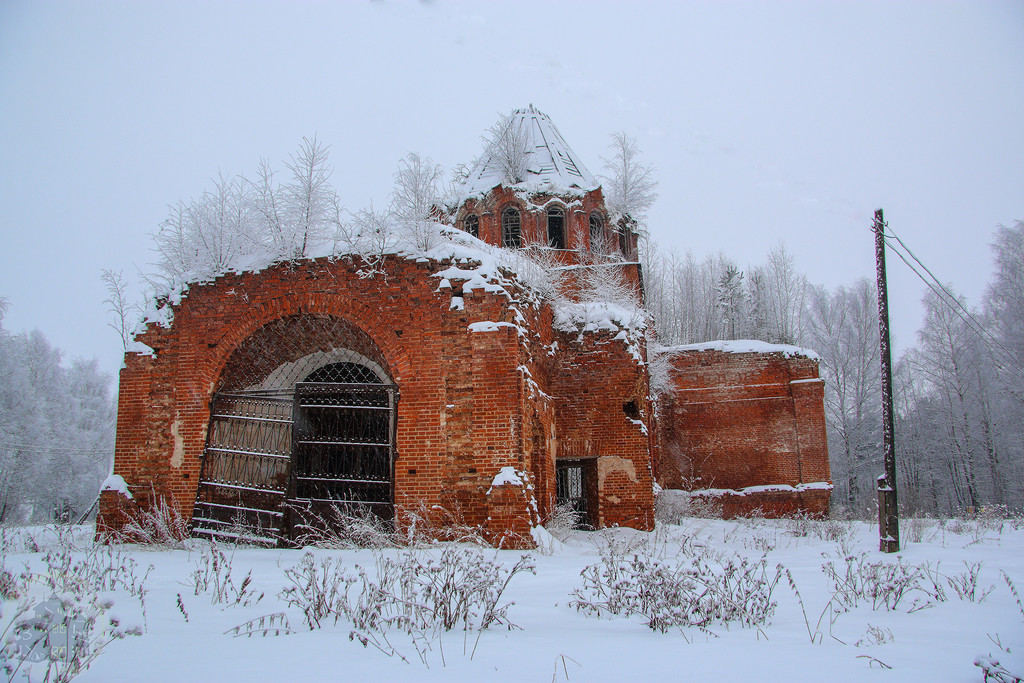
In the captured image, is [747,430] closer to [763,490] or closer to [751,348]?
[763,490]

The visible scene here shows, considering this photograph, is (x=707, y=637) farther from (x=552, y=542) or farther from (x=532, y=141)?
(x=532, y=141)

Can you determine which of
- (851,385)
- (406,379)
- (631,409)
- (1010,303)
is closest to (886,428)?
(631,409)

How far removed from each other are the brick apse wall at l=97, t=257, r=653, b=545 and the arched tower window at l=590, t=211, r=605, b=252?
356 inches

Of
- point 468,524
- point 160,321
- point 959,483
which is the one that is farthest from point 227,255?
point 959,483

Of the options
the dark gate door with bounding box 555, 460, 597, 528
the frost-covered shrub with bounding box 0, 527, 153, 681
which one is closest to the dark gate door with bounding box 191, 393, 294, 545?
the dark gate door with bounding box 555, 460, 597, 528

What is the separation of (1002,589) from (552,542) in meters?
4.53

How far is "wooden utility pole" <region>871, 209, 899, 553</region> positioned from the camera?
9.12m

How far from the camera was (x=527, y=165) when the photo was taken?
773 inches

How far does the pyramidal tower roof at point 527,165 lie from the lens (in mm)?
19000

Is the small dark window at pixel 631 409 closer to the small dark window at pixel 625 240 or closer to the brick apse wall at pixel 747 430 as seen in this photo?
the brick apse wall at pixel 747 430

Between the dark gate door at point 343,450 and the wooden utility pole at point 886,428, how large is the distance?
273 inches

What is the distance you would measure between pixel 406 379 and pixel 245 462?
275cm

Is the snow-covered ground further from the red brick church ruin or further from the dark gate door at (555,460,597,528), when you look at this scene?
the dark gate door at (555,460,597,528)

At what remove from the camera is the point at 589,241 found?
1855 cm
